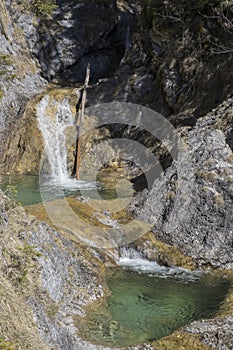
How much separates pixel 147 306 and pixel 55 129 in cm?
1976

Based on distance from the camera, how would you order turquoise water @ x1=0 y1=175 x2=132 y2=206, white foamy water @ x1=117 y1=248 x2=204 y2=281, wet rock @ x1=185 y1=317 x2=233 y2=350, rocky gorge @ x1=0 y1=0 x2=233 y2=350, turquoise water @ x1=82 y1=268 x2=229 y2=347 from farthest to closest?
1. turquoise water @ x1=0 y1=175 x2=132 y2=206
2. white foamy water @ x1=117 y1=248 x2=204 y2=281
3. turquoise water @ x1=82 y1=268 x2=229 y2=347
4. rocky gorge @ x1=0 y1=0 x2=233 y2=350
5. wet rock @ x1=185 y1=317 x2=233 y2=350

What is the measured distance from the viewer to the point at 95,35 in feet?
122

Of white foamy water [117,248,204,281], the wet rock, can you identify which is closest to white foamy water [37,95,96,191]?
white foamy water [117,248,204,281]

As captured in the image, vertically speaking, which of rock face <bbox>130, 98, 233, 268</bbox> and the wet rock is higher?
rock face <bbox>130, 98, 233, 268</bbox>

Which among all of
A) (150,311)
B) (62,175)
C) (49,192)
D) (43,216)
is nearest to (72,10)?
(62,175)

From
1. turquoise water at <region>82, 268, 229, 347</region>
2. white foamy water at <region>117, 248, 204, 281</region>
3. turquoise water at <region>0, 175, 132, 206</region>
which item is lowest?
turquoise water at <region>82, 268, 229, 347</region>

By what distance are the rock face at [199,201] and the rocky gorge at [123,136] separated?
4cm

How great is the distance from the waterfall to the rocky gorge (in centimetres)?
50

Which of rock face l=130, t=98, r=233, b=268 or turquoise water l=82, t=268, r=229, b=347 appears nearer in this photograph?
turquoise water l=82, t=268, r=229, b=347

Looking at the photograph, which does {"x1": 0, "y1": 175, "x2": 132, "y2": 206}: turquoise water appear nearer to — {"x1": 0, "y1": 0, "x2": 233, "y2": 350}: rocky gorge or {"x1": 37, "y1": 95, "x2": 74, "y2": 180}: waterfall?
{"x1": 37, "y1": 95, "x2": 74, "y2": 180}: waterfall

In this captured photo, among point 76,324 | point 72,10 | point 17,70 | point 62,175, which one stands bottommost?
point 76,324

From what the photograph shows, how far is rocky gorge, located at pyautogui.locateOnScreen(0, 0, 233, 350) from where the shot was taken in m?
9.49

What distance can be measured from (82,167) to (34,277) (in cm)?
1809

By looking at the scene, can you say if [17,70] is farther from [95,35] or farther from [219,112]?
[219,112]
